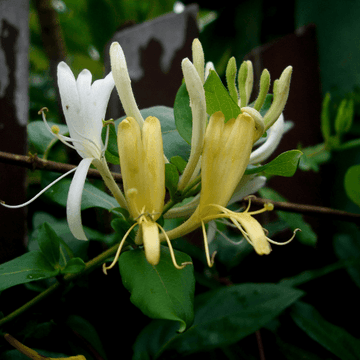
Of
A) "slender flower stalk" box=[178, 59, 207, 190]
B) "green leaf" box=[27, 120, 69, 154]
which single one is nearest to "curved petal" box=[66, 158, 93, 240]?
"slender flower stalk" box=[178, 59, 207, 190]

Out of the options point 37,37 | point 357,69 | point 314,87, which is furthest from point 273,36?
point 37,37

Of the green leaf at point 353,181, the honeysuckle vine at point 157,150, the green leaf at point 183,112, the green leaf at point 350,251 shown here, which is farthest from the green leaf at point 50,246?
the green leaf at point 350,251

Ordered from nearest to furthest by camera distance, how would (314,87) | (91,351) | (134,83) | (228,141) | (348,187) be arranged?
(228,141) < (91,351) < (348,187) < (134,83) < (314,87)

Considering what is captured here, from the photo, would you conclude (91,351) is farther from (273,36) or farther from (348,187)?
(273,36)

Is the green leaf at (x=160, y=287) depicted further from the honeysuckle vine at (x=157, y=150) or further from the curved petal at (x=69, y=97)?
the curved petal at (x=69, y=97)

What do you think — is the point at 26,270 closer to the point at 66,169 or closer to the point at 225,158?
the point at 66,169

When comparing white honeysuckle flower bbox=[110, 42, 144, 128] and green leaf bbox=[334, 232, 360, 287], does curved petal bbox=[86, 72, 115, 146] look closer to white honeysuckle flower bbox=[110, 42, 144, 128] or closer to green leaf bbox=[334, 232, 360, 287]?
white honeysuckle flower bbox=[110, 42, 144, 128]
